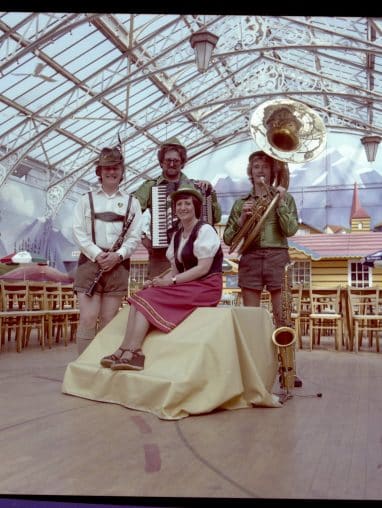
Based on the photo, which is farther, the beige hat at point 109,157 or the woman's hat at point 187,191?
the beige hat at point 109,157

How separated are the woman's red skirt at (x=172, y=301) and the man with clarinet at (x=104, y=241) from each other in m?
0.43

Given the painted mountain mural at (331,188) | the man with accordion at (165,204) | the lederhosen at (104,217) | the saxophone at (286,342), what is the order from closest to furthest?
the saxophone at (286,342), the lederhosen at (104,217), the man with accordion at (165,204), the painted mountain mural at (331,188)

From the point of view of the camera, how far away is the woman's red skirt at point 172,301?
3.05 meters

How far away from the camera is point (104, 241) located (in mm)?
3594

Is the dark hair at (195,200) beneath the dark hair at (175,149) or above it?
beneath

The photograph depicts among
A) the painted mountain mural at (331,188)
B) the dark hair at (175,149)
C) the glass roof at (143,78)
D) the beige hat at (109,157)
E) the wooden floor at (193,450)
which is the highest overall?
the glass roof at (143,78)

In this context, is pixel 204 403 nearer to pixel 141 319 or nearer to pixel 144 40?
pixel 141 319

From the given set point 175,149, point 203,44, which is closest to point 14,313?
point 175,149

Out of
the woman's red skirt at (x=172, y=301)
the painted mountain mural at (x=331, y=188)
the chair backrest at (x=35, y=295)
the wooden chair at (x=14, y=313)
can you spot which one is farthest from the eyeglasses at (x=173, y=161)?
the painted mountain mural at (x=331, y=188)

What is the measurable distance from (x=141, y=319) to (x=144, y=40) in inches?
417

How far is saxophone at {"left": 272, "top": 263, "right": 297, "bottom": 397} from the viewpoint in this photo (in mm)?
3178

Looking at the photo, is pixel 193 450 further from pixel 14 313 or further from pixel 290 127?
pixel 14 313

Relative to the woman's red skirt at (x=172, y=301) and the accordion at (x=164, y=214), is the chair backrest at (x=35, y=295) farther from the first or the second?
the woman's red skirt at (x=172, y=301)

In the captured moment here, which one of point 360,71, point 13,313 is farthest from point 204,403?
point 360,71
